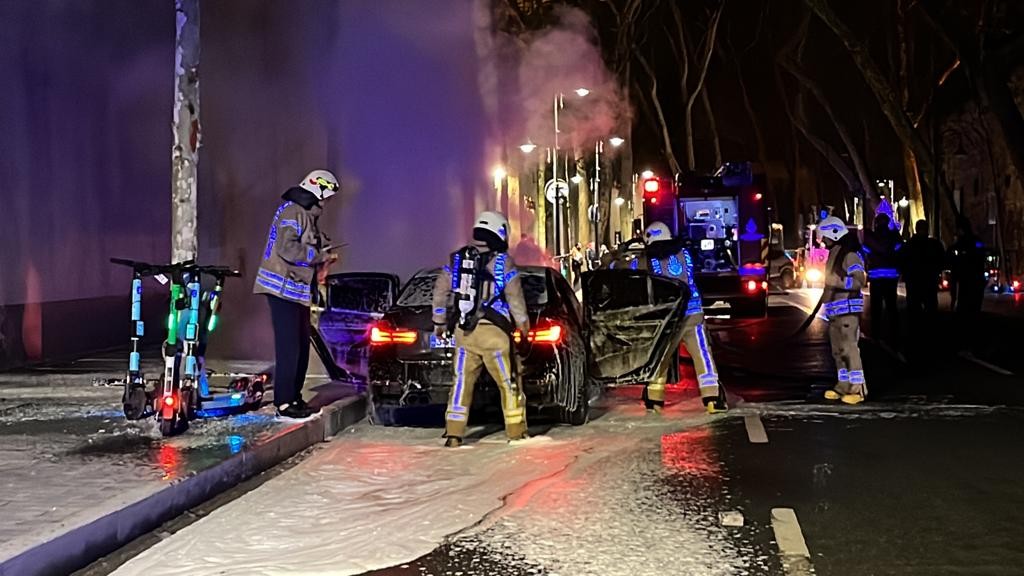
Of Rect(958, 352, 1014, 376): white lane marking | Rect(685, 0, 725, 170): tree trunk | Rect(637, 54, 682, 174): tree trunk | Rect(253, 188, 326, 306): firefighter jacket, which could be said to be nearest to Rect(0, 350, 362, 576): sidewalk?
Rect(253, 188, 326, 306): firefighter jacket

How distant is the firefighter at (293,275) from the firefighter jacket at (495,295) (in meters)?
1.00

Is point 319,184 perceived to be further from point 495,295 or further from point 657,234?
point 657,234

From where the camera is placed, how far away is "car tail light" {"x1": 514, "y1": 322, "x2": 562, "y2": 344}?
761cm

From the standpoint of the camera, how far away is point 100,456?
6320 mm

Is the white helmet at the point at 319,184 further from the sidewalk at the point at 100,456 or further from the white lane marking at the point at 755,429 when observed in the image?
the white lane marking at the point at 755,429

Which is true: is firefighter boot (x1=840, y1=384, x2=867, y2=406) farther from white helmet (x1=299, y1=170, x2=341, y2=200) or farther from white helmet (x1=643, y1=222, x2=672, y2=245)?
white helmet (x1=299, y1=170, x2=341, y2=200)

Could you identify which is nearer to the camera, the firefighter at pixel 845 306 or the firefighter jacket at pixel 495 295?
the firefighter jacket at pixel 495 295

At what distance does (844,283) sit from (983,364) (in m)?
3.79

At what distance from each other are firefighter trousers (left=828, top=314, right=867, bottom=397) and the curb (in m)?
4.44

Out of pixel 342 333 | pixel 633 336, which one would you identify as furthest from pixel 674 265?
pixel 342 333

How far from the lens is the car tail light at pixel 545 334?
300 inches

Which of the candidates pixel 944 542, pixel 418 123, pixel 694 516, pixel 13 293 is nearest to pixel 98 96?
pixel 13 293

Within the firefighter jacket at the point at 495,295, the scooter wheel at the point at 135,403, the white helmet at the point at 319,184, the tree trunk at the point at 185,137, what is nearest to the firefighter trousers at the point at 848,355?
the firefighter jacket at the point at 495,295

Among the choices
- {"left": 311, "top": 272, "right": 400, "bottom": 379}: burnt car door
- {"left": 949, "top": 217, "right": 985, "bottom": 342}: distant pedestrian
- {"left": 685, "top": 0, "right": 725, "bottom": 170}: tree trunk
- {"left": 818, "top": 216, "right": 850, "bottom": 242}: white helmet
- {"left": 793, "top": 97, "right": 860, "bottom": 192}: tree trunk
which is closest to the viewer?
{"left": 311, "top": 272, "right": 400, "bottom": 379}: burnt car door
